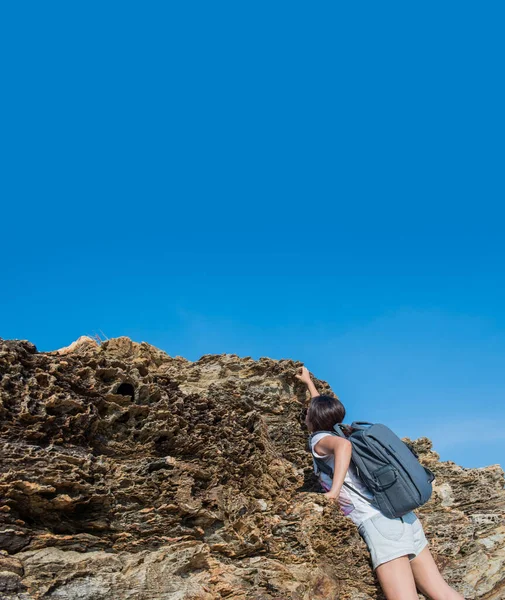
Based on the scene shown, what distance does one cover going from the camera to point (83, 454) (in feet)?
20.6

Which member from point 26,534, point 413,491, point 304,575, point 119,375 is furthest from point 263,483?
point 26,534

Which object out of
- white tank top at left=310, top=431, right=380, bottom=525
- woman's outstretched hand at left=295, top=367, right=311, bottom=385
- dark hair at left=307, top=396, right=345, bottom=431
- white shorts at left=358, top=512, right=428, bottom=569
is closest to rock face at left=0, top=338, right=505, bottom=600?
white tank top at left=310, top=431, right=380, bottom=525

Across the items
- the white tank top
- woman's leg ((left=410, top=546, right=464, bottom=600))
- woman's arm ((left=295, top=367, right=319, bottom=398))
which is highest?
woman's arm ((left=295, top=367, right=319, bottom=398))

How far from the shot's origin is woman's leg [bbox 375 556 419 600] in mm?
6438

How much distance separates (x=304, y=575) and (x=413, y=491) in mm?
1910

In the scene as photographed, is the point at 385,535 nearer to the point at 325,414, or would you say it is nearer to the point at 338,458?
the point at 338,458

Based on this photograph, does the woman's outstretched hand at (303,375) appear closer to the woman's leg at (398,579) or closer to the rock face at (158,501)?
the rock face at (158,501)

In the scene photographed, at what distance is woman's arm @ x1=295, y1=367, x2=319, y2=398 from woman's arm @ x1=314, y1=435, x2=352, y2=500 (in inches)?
99.5

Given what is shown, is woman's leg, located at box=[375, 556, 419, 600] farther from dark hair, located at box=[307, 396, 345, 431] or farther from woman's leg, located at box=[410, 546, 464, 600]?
dark hair, located at box=[307, 396, 345, 431]

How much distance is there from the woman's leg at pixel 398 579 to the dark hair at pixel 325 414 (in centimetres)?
195

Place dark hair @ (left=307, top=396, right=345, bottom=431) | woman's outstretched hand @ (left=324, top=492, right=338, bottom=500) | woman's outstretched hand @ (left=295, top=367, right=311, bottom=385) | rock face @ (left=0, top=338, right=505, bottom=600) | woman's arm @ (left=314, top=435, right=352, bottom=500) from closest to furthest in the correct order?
rock face @ (left=0, top=338, right=505, bottom=600), woman's arm @ (left=314, top=435, right=352, bottom=500), woman's outstretched hand @ (left=324, top=492, right=338, bottom=500), dark hair @ (left=307, top=396, right=345, bottom=431), woman's outstretched hand @ (left=295, top=367, right=311, bottom=385)

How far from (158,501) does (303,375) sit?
4332 mm

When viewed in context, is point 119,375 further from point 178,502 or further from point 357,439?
point 357,439

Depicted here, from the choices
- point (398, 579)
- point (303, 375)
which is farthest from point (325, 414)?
point (303, 375)
